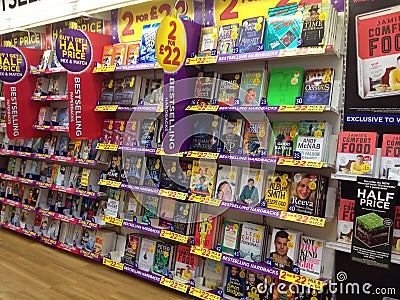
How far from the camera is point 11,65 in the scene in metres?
5.22

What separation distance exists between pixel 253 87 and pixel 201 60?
50cm

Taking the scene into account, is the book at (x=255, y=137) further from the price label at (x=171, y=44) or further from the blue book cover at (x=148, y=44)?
the blue book cover at (x=148, y=44)

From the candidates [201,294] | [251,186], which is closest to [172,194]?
[251,186]

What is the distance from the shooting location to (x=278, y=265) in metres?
3.30

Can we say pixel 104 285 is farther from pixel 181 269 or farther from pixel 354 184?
pixel 354 184

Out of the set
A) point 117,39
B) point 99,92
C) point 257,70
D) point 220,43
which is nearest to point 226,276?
point 257,70

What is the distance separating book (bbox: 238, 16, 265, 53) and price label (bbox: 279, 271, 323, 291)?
1739 millimetres

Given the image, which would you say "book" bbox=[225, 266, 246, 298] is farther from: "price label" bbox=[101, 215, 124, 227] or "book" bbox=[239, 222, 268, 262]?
"price label" bbox=[101, 215, 124, 227]

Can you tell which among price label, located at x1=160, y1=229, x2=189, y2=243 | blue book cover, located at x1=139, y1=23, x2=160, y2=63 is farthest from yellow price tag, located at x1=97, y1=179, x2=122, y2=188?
blue book cover, located at x1=139, y1=23, x2=160, y2=63

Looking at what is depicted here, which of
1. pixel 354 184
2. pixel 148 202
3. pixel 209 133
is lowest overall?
pixel 148 202

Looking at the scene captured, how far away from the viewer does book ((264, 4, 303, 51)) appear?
3.19 m

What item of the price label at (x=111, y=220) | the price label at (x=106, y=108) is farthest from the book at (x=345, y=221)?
the price label at (x=106, y=108)

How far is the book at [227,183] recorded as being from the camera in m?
3.60

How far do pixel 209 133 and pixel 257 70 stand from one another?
2.23 ft
